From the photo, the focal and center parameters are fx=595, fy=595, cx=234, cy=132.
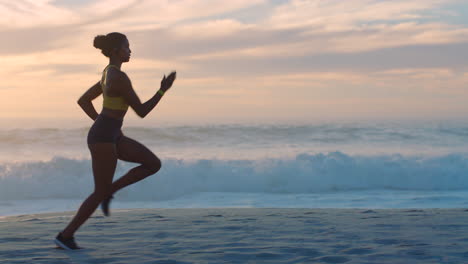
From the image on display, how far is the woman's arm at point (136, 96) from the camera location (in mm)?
4215

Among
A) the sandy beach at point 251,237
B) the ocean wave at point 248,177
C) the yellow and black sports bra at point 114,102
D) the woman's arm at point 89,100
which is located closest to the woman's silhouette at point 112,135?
the yellow and black sports bra at point 114,102

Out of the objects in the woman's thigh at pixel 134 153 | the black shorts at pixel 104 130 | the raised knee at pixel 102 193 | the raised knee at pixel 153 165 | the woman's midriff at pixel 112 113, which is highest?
the woman's midriff at pixel 112 113

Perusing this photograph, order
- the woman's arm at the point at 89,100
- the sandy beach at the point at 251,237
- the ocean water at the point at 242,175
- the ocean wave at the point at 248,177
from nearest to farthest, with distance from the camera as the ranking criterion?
the sandy beach at the point at 251,237, the woman's arm at the point at 89,100, the ocean water at the point at 242,175, the ocean wave at the point at 248,177

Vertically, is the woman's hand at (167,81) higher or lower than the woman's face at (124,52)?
lower

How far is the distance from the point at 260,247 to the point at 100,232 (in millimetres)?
1637

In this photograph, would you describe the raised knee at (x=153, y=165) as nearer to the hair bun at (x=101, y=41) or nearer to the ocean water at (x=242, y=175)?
the hair bun at (x=101, y=41)


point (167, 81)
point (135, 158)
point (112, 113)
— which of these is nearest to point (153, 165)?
point (135, 158)

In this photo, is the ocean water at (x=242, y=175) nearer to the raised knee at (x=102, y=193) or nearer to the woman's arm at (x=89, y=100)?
the woman's arm at (x=89, y=100)

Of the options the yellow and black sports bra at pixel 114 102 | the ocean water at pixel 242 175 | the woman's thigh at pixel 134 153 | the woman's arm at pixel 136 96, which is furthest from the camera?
the ocean water at pixel 242 175

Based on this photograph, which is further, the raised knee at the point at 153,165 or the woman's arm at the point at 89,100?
the woman's arm at the point at 89,100

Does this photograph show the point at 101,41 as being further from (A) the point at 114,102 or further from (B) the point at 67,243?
(B) the point at 67,243

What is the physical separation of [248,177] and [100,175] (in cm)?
893

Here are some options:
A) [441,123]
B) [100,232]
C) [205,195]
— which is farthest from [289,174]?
[441,123]

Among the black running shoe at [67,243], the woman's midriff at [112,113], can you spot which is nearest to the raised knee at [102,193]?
the black running shoe at [67,243]
